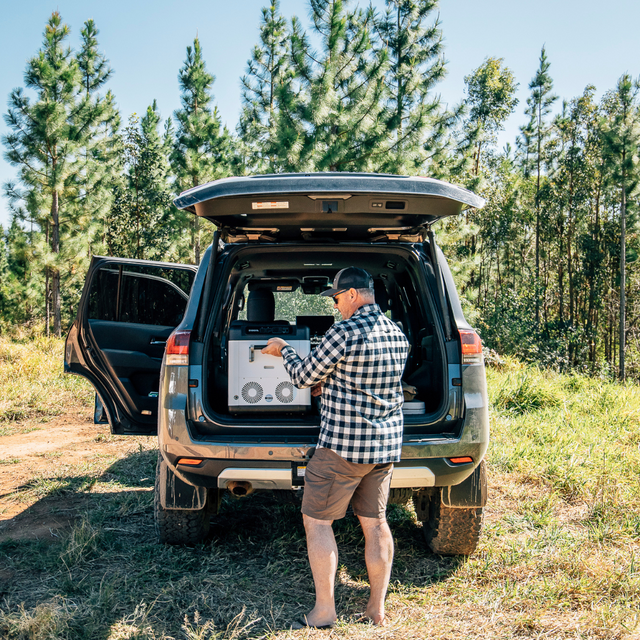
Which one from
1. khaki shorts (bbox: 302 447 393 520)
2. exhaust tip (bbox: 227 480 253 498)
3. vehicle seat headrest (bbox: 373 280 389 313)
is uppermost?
vehicle seat headrest (bbox: 373 280 389 313)

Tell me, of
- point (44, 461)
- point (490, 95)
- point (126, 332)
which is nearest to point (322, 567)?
point (126, 332)

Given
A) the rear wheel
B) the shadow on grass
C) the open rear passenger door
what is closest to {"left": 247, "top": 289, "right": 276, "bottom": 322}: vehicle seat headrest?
the open rear passenger door

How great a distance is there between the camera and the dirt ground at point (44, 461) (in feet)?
12.7

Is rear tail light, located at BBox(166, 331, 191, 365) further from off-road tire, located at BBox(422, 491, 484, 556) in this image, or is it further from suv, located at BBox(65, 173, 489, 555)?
off-road tire, located at BBox(422, 491, 484, 556)

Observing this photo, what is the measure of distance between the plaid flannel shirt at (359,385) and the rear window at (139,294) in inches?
82.6

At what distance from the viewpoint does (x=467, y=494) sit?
9.98ft

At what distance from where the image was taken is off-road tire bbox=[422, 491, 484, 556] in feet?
10.4

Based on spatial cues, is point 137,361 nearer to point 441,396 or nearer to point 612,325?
point 441,396

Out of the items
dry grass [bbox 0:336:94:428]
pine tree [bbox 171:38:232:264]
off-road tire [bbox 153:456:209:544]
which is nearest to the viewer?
off-road tire [bbox 153:456:209:544]

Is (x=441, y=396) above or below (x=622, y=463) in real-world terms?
above

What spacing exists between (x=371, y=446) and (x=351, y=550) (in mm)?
1284

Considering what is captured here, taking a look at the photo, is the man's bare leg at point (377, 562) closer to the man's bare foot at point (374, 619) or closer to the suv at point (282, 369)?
the man's bare foot at point (374, 619)

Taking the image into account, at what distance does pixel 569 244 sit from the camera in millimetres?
30141

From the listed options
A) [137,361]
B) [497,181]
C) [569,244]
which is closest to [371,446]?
[137,361]
